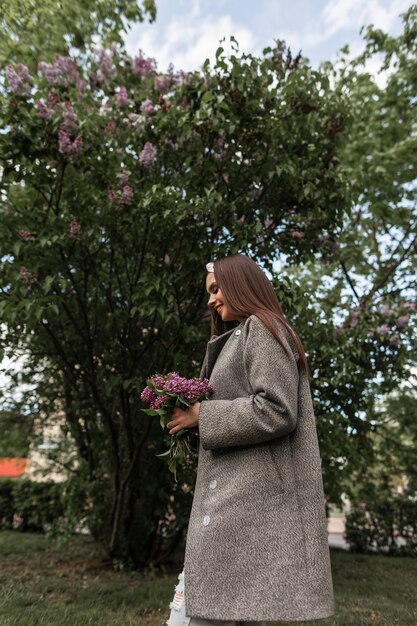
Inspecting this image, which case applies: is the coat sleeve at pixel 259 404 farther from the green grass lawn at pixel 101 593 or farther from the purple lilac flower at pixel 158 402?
the green grass lawn at pixel 101 593

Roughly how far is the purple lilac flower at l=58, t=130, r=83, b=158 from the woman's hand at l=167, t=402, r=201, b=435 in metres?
2.99

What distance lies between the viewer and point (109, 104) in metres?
4.89

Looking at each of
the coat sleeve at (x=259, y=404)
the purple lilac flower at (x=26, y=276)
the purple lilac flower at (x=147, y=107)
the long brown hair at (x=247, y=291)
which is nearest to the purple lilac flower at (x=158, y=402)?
the coat sleeve at (x=259, y=404)

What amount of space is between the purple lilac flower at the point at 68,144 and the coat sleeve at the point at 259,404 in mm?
2978

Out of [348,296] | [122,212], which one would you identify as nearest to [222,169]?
[122,212]

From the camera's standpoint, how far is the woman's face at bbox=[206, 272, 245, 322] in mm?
1979

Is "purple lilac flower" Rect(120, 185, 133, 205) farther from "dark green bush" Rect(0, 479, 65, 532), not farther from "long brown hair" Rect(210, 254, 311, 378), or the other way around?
"dark green bush" Rect(0, 479, 65, 532)

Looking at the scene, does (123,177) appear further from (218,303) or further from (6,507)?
(6,507)

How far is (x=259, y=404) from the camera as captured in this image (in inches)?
65.1

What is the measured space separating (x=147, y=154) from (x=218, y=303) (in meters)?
2.82

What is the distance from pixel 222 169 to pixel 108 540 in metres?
4.74

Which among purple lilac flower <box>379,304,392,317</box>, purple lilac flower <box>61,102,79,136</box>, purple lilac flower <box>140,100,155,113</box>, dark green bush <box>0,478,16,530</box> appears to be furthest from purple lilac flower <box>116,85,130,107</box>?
dark green bush <box>0,478,16,530</box>

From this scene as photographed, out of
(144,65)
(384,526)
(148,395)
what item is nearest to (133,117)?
(144,65)

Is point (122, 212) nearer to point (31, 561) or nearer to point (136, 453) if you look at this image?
point (136, 453)
